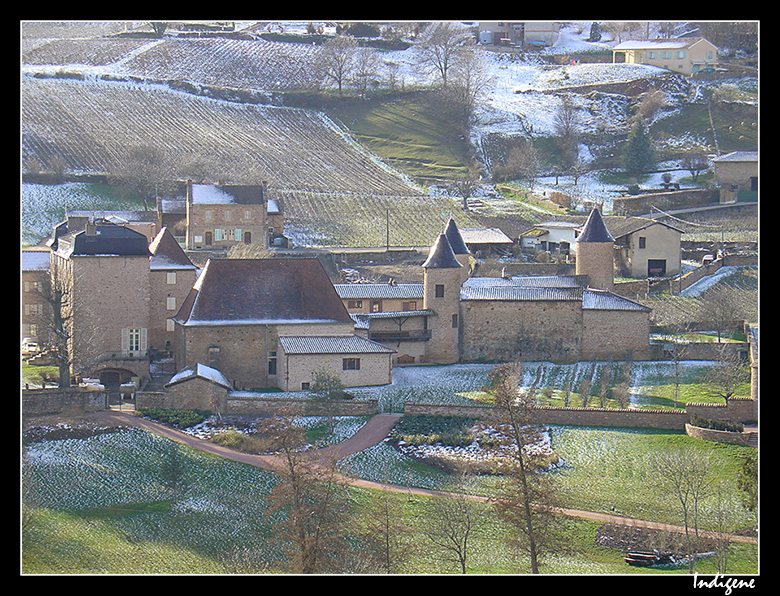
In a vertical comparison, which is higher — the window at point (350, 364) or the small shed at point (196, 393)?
Answer: the window at point (350, 364)

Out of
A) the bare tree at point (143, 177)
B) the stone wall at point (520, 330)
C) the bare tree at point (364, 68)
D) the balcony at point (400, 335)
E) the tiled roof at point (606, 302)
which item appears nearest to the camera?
the balcony at point (400, 335)

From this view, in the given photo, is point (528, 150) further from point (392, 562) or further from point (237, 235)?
point (392, 562)

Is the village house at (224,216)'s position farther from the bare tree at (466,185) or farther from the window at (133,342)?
the window at (133,342)

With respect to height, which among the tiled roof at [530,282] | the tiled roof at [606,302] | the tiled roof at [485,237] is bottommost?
the tiled roof at [606,302]

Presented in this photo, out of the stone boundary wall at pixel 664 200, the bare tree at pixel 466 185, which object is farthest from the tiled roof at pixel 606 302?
the bare tree at pixel 466 185

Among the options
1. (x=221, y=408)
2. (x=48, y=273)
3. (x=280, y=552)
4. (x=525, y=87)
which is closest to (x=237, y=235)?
(x=48, y=273)

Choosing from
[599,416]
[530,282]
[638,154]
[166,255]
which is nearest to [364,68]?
[638,154]

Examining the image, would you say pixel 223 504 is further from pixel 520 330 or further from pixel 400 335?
pixel 520 330
